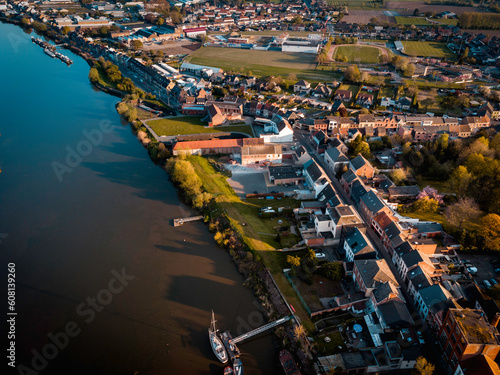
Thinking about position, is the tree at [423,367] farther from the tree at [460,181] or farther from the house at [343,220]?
the tree at [460,181]

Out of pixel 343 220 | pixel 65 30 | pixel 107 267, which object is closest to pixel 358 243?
pixel 343 220

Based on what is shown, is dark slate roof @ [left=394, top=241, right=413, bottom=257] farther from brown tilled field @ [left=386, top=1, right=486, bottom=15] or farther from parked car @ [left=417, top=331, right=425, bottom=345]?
brown tilled field @ [left=386, top=1, right=486, bottom=15]

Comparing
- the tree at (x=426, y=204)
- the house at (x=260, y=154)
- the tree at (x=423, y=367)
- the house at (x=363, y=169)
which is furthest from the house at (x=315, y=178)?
the tree at (x=423, y=367)

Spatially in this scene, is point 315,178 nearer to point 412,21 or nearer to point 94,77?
point 94,77

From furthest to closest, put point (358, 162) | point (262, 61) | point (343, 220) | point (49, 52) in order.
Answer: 1. point (49, 52)
2. point (262, 61)
3. point (358, 162)
4. point (343, 220)

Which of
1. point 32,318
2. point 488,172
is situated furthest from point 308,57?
point 32,318

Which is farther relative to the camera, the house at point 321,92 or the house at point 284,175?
the house at point 321,92
